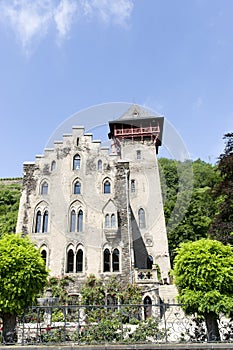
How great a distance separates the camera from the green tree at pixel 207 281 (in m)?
9.46

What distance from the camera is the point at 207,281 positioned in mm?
9938

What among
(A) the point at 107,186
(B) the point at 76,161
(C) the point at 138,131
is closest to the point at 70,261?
(A) the point at 107,186

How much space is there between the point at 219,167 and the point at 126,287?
10.6 metres

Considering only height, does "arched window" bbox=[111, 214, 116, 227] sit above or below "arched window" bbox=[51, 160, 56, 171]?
below

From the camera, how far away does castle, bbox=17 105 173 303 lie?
22391 mm

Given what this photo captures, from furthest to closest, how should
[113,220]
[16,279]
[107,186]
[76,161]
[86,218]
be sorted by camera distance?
1. [76,161]
2. [107,186]
3. [86,218]
4. [113,220]
5. [16,279]

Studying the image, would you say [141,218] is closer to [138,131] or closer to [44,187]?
[44,187]

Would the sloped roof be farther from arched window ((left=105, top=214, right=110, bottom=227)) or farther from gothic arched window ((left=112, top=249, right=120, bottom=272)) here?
gothic arched window ((left=112, top=249, right=120, bottom=272))

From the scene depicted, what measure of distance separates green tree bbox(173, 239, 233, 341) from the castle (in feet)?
37.8

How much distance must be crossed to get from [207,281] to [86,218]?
49.3ft

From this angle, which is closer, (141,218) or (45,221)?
(45,221)

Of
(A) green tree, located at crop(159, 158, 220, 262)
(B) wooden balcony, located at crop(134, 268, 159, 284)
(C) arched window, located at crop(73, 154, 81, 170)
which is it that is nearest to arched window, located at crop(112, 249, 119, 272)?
(B) wooden balcony, located at crop(134, 268, 159, 284)

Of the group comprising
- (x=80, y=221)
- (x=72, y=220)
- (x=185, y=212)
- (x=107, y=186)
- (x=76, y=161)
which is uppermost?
(x=185, y=212)

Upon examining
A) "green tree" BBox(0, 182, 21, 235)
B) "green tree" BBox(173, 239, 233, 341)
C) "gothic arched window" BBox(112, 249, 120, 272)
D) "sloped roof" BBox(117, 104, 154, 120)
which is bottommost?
"green tree" BBox(173, 239, 233, 341)
